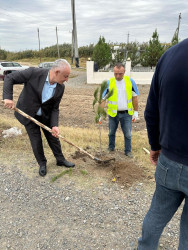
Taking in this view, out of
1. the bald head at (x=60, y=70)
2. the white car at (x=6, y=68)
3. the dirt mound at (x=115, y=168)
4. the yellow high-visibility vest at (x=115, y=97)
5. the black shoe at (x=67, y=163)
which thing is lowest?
the dirt mound at (x=115, y=168)

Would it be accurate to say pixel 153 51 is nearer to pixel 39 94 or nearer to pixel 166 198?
pixel 39 94

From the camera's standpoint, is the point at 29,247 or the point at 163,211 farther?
the point at 29,247

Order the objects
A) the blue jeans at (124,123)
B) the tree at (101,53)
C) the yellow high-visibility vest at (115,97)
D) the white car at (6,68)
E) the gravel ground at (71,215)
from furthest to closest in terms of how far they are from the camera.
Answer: the tree at (101,53)
the white car at (6,68)
the blue jeans at (124,123)
the yellow high-visibility vest at (115,97)
the gravel ground at (71,215)

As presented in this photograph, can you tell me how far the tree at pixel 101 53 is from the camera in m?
15.8

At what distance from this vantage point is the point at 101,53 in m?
15.9

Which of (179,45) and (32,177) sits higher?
Answer: (179,45)

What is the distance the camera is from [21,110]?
3100mm

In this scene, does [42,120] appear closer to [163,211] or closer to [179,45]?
[163,211]

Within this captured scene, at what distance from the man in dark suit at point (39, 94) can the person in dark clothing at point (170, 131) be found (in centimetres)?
168

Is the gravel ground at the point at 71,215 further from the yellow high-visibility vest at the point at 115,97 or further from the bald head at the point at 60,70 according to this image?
the bald head at the point at 60,70

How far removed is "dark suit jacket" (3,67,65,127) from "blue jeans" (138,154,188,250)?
2.05 m

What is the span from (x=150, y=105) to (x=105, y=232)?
153 cm

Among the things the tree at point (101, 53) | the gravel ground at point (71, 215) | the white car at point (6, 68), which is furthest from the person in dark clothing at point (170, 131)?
the tree at point (101, 53)

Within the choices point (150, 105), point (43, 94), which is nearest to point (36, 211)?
point (43, 94)
